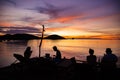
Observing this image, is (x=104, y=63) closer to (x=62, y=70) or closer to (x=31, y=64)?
(x=62, y=70)

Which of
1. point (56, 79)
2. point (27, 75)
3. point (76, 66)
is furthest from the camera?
point (76, 66)

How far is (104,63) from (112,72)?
559 millimetres

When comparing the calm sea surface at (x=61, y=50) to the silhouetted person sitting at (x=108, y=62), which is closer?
the silhouetted person sitting at (x=108, y=62)

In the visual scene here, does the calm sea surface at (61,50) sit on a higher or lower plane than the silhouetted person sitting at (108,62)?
lower

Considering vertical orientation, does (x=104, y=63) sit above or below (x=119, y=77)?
above

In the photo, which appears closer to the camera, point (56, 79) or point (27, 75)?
point (56, 79)

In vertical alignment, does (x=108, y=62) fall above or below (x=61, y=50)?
above

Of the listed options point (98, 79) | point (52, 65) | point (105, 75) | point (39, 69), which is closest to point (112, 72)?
point (105, 75)

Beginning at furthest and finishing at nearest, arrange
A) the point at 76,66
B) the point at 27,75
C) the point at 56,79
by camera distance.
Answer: the point at 76,66, the point at 27,75, the point at 56,79

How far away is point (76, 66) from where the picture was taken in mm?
7770

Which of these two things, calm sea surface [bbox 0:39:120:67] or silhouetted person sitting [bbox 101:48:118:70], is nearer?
silhouetted person sitting [bbox 101:48:118:70]

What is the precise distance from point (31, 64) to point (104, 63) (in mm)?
3729

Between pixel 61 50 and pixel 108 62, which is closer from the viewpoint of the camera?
pixel 108 62

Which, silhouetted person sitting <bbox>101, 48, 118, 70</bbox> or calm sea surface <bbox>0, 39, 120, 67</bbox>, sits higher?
silhouetted person sitting <bbox>101, 48, 118, 70</bbox>
